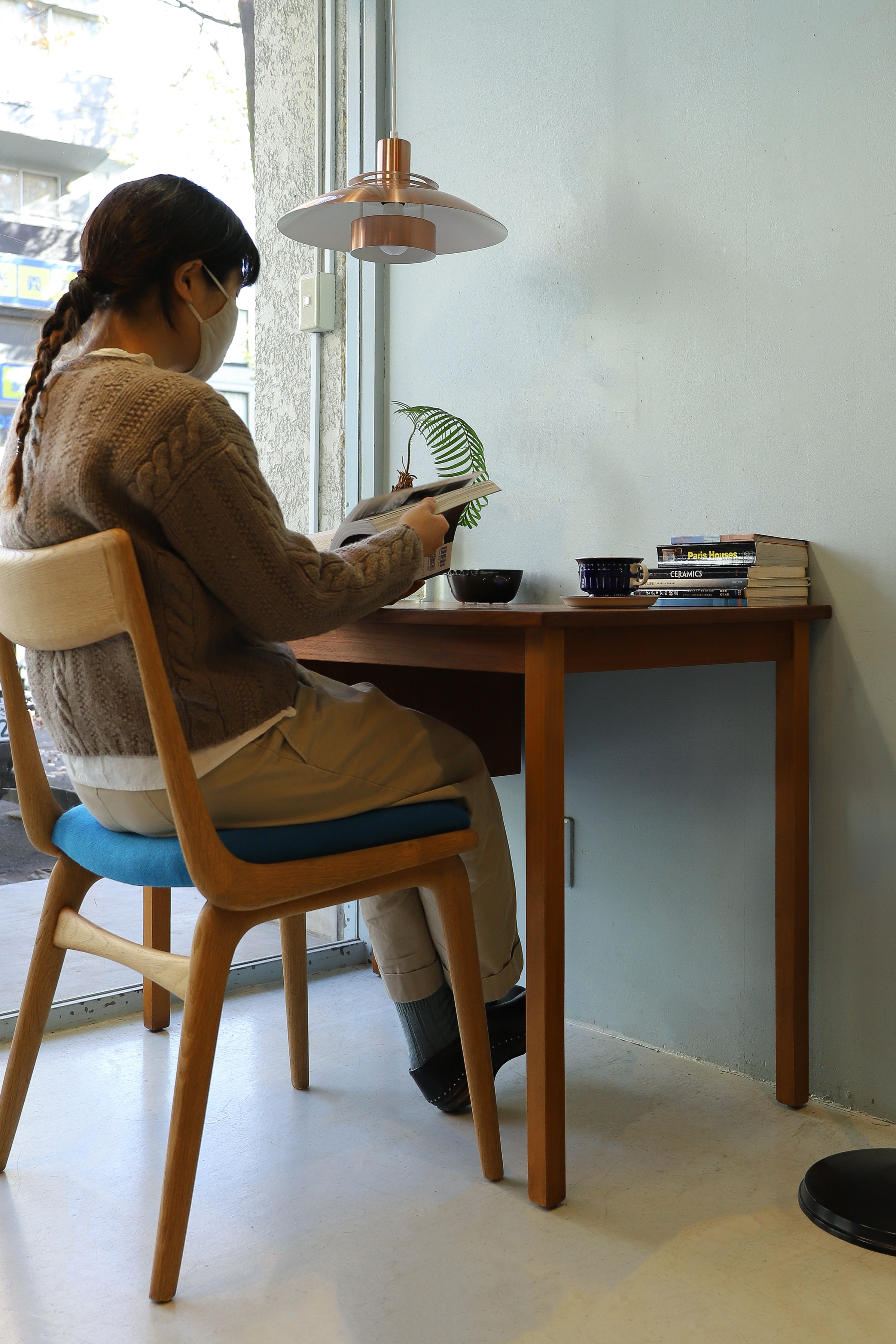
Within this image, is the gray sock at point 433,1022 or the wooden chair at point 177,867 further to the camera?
the gray sock at point 433,1022

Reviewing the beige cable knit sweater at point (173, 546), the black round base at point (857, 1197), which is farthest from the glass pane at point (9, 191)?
the black round base at point (857, 1197)

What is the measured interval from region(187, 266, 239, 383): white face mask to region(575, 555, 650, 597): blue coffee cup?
0.54 metres

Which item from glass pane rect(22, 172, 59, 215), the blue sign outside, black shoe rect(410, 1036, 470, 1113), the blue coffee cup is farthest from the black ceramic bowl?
glass pane rect(22, 172, 59, 215)

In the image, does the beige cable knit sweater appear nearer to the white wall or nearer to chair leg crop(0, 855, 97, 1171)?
chair leg crop(0, 855, 97, 1171)

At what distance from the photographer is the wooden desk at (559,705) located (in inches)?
51.6

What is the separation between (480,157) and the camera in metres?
2.12

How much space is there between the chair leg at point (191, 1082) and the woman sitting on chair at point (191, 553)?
0.13 m

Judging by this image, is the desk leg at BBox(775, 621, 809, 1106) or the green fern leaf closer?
the desk leg at BBox(775, 621, 809, 1106)

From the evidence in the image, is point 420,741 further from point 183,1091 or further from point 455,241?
point 455,241

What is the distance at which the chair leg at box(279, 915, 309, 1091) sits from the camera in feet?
5.47

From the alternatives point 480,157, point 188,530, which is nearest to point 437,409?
point 480,157

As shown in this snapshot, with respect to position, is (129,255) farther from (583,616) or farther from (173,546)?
(583,616)

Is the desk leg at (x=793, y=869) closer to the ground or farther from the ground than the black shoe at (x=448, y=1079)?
farther from the ground

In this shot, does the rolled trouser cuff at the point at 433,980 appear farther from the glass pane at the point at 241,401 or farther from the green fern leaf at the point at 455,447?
the glass pane at the point at 241,401
